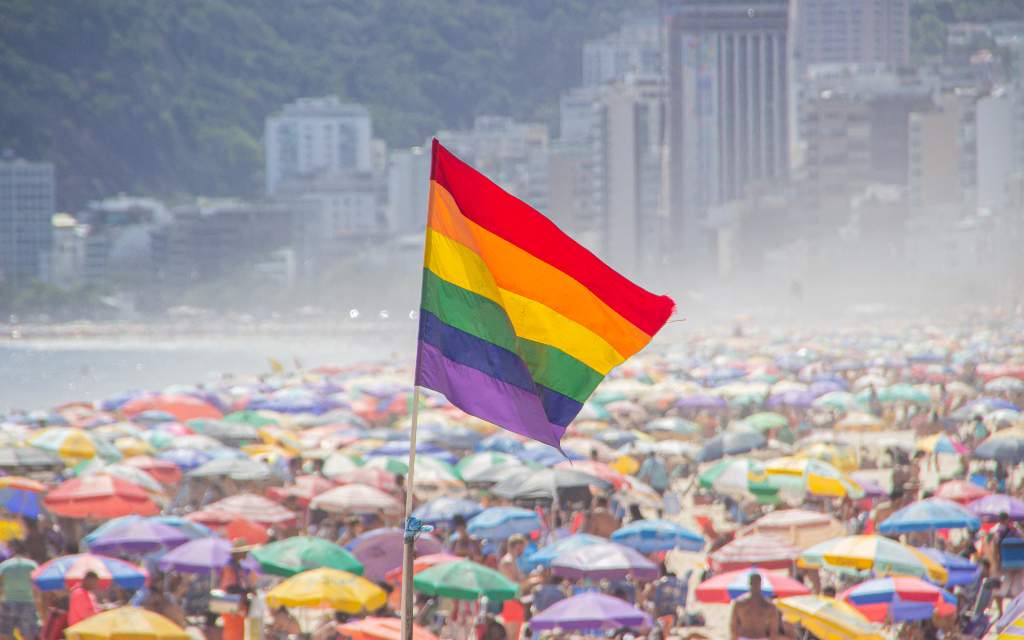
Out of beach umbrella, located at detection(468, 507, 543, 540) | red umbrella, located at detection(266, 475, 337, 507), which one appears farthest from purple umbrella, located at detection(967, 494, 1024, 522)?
red umbrella, located at detection(266, 475, 337, 507)

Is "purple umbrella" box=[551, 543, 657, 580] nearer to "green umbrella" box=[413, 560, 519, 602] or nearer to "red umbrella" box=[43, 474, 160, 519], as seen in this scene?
"green umbrella" box=[413, 560, 519, 602]

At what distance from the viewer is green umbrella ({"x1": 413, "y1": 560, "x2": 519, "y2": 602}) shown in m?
11.0

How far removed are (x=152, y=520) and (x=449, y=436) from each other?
8.98m

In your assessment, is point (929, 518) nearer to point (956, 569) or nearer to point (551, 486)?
point (956, 569)

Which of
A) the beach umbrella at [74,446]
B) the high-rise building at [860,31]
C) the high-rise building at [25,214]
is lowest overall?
the beach umbrella at [74,446]

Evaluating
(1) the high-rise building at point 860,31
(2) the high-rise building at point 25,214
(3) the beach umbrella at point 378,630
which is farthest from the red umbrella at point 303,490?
(1) the high-rise building at point 860,31

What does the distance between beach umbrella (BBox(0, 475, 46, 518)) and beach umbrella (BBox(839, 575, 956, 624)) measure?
766 centimetres

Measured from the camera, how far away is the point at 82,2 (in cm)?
19525

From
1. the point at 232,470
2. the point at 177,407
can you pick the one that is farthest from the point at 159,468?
the point at 177,407

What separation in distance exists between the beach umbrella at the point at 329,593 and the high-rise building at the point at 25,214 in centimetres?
16620

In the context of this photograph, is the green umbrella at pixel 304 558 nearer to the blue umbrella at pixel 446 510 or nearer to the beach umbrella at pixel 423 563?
the beach umbrella at pixel 423 563

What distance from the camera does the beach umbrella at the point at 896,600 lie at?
10641mm

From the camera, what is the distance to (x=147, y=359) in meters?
110

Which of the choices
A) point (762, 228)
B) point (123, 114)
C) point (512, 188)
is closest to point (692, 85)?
point (512, 188)
